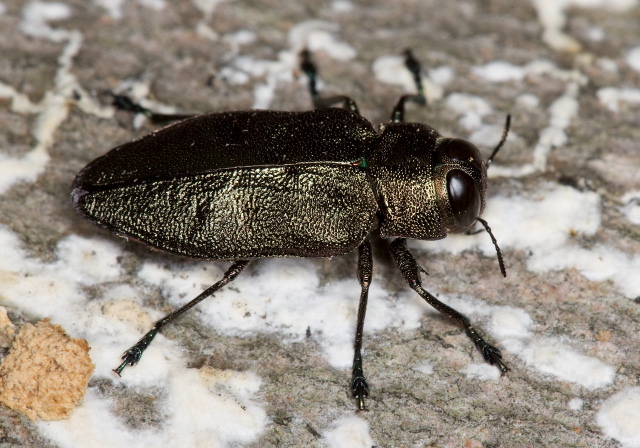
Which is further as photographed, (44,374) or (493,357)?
(493,357)

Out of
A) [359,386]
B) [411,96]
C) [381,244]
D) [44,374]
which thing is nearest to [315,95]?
[411,96]

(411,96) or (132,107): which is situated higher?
(411,96)

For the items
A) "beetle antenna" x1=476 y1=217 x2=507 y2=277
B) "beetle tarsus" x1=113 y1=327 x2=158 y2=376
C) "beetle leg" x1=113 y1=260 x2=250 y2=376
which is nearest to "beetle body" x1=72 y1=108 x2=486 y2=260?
"beetle leg" x1=113 y1=260 x2=250 y2=376

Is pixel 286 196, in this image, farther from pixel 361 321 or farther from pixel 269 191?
pixel 361 321

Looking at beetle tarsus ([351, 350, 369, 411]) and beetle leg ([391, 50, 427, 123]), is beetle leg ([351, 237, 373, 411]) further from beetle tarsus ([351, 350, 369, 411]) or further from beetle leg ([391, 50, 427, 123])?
beetle leg ([391, 50, 427, 123])

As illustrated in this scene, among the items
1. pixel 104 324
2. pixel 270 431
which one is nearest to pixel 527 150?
pixel 270 431

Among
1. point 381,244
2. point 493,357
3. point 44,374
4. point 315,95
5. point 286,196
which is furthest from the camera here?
point 315,95
